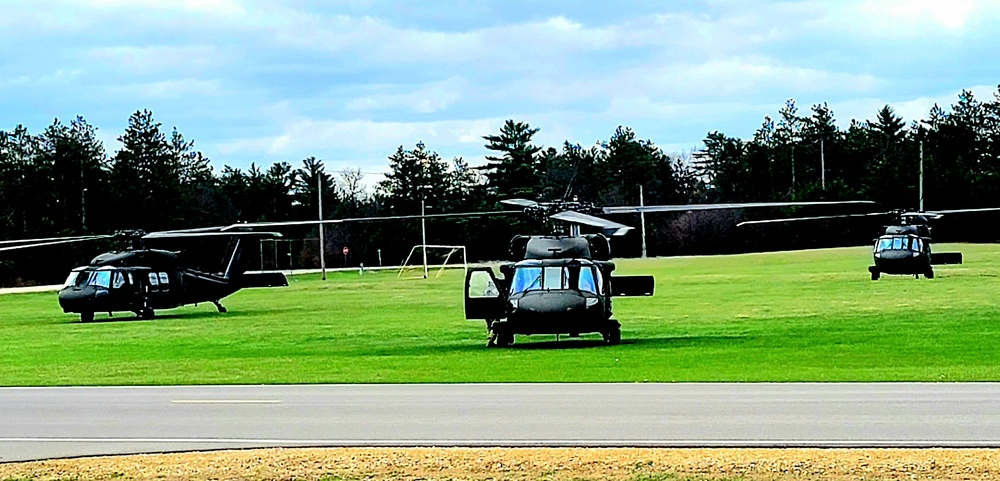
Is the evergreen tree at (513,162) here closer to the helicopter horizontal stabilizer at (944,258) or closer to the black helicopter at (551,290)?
the helicopter horizontal stabilizer at (944,258)

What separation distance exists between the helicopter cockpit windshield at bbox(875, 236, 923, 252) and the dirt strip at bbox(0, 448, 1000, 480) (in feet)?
146

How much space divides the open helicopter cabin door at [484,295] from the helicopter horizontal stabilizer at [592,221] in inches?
67.6

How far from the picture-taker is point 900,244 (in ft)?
179

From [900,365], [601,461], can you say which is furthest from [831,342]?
[601,461]

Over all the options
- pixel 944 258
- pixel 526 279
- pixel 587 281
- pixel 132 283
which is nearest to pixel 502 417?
pixel 587 281

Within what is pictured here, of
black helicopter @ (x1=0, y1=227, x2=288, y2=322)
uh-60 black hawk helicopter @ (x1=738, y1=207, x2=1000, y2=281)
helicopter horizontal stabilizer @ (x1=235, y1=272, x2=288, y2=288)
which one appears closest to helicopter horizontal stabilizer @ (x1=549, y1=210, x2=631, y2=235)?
black helicopter @ (x1=0, y1=227, x2=288, y2=322)

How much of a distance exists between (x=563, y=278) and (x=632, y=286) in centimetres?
191

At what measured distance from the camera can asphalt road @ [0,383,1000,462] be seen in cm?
1282

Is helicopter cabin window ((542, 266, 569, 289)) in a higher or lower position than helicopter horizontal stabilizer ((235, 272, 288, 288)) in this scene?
higher

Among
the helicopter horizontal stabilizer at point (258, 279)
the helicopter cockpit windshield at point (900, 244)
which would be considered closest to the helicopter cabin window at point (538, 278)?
the helicopter horizontal stabilizer at point (258, 279)

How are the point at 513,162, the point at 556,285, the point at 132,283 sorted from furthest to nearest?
the point at 513,162 → the point at 132,283 → the point at 556,285

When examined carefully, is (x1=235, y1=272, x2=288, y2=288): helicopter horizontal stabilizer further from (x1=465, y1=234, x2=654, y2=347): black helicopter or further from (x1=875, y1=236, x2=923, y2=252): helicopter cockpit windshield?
(x1=875, y1=236, x2=923, y2=252): helicopter cockpit windshield

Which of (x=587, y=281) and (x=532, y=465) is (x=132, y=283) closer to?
(x=587, y=281)

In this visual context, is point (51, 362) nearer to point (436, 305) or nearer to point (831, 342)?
point (831, 342)
